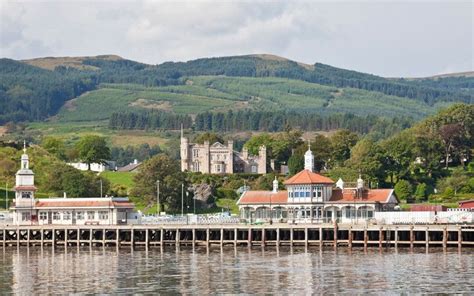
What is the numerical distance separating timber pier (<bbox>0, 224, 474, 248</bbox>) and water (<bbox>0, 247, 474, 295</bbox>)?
2.91 meters

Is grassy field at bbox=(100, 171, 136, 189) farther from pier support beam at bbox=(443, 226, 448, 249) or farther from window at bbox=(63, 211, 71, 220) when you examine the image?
Result: pier support beam at bbox=(443, 226, 448, 249)

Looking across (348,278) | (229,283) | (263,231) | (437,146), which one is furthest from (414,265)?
(437,146)

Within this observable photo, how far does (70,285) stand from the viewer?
79125mm

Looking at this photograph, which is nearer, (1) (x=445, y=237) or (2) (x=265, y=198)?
(1) (x=445, y=237)

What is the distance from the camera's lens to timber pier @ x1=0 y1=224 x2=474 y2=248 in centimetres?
10319

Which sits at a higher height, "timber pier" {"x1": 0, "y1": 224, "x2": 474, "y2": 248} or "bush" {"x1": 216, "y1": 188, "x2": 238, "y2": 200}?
"bush" {"x1": 216, "y1": 188, "x2": 238, "y2": 200}

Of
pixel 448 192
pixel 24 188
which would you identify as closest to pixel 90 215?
pixel 24 188

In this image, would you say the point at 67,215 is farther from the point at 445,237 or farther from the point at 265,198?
the point at 445,237

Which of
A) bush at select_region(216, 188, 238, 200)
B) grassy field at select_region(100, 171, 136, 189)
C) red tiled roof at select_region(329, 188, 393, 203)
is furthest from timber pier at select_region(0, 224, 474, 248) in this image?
grassy field at select_region(100, 171, 136, 189)

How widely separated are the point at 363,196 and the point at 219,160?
64.7 metres

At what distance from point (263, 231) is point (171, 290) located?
1323 inches

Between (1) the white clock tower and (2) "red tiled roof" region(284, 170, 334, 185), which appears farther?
(1) the white clock tower

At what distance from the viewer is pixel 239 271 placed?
85.4 metres

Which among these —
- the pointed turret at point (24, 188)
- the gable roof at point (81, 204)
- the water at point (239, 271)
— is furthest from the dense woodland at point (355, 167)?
the water at point (239, 271)
